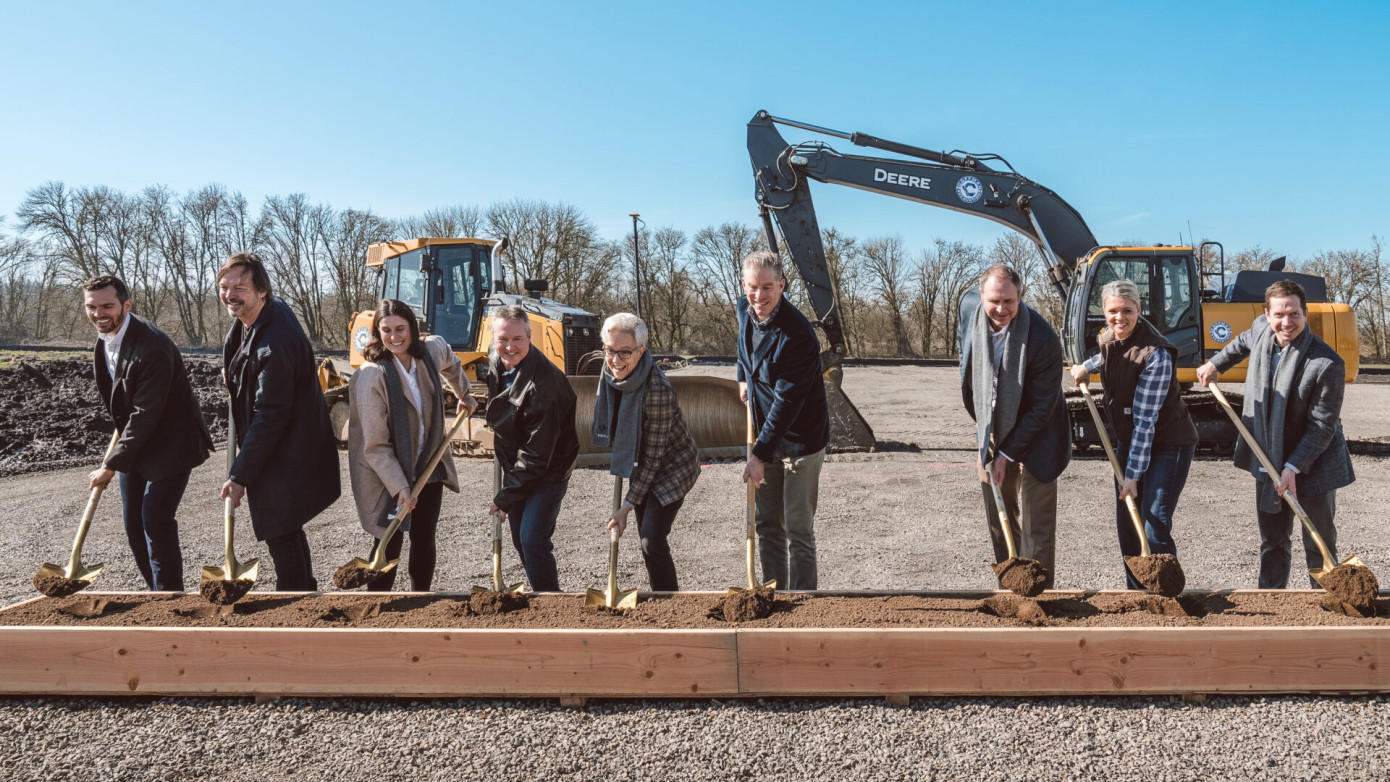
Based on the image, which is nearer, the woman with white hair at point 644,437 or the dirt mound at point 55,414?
the woman with white hair at point 644,437

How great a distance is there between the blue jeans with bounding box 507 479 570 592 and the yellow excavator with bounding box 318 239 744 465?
5.61 metres

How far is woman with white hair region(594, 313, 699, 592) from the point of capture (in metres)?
3.41

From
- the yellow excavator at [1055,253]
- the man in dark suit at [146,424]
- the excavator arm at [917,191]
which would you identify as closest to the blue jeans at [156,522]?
the man in dark suit at [146,424]

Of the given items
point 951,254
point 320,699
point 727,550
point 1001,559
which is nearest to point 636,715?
point 320,699

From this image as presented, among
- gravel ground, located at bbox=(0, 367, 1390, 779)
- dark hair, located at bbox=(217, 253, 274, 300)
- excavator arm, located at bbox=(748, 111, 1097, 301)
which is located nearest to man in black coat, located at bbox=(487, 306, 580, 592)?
gravel ground, located at bbox=(0, 367, 1390, 779)

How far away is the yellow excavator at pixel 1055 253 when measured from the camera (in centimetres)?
916

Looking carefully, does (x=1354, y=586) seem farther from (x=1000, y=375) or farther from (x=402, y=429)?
(x=402, y=429)

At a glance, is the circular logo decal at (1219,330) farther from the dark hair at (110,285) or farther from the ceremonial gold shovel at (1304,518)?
the dark hair at (110,285)

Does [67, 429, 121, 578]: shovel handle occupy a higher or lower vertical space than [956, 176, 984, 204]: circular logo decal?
lower

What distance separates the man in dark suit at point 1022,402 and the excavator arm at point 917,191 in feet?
20.2

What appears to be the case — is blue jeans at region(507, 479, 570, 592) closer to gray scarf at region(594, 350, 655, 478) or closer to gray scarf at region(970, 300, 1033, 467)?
gray scarf at region(594, 350, 655, 478)

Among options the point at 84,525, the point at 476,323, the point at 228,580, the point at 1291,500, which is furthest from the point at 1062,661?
the point at 476,323

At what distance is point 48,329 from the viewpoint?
3703 cm

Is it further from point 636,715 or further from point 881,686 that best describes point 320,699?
point 881,686
